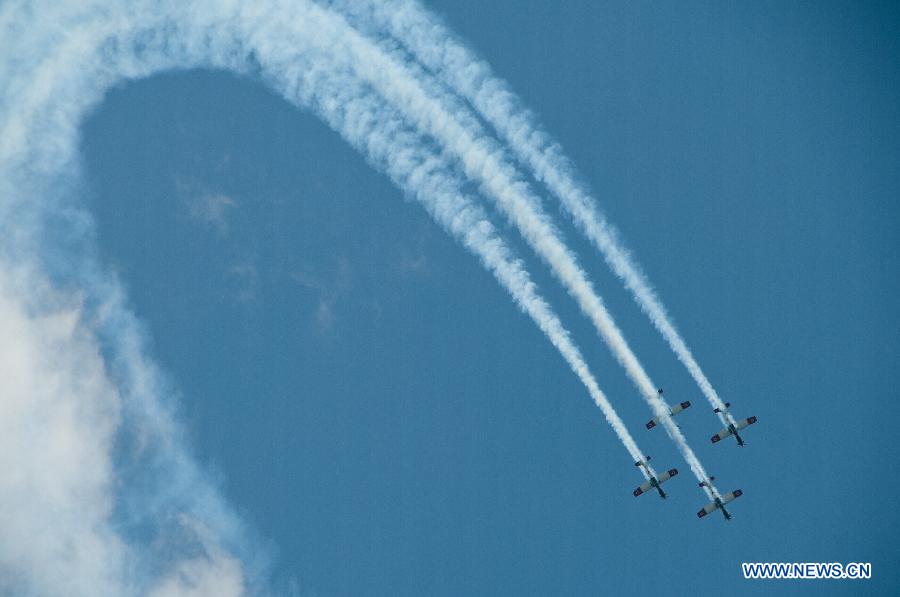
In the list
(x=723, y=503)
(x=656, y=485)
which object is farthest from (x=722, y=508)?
(x=656, y=485)

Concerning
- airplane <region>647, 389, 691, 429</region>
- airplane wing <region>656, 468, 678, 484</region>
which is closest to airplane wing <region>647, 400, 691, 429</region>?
airplane <region>647, 389, 691, 429</region>

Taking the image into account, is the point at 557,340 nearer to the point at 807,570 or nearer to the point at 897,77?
the point at 807,570

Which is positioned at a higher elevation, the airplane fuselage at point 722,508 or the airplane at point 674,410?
the airplane at point 674,410

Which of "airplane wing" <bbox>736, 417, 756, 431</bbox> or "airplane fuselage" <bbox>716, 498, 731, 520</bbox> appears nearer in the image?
"airplane wing" <bbox>736, 417, 756, 431</bbox>

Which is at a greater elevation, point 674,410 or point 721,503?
point 674,410

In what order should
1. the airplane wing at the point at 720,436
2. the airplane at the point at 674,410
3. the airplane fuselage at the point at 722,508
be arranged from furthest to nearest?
the airplane wing at the point at 720,436 < the airplane fuselage at the point at 722,508 < the airplane at the point at 674,410

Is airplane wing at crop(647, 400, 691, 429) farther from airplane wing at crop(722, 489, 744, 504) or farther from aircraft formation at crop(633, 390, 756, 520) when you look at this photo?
airplane wing at crop(722, 489, 744, 504)

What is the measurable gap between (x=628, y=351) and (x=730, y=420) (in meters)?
12.2

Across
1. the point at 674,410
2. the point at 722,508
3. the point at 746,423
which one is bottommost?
the point at 722,508

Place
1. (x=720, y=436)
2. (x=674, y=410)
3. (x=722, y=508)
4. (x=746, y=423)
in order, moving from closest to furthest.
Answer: (x=674, y=410)
(x=746, y=423)
(x=722, y=508)
(x=720, y=436)

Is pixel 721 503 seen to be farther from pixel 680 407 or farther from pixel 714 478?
pixel 680 407

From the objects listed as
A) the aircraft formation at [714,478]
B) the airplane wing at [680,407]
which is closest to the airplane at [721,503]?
the aircraft formation at [714,478]

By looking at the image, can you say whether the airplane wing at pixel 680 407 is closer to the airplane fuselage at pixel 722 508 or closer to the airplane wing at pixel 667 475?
the airplane wing at pixel 667 475

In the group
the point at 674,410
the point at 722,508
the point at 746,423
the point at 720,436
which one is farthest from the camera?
the point at 720,436
